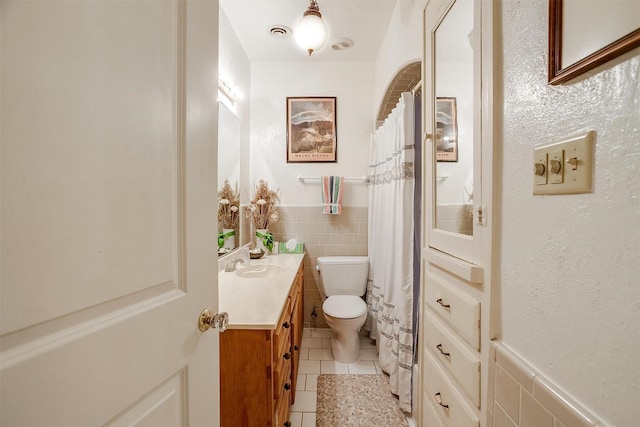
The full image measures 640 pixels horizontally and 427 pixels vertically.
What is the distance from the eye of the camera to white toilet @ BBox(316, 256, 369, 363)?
1950mm

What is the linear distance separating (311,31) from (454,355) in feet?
6.04

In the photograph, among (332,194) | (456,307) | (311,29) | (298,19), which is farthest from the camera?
(332,194)

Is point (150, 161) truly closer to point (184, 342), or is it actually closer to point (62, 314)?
point (62, 314)

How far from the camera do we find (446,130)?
3.39ft

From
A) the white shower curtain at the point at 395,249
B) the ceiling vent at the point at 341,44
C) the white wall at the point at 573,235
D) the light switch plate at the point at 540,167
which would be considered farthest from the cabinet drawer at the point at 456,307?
the ceiling vent at the point at 341,44

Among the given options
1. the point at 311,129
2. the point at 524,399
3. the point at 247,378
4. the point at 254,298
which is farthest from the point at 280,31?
the point at 524,399

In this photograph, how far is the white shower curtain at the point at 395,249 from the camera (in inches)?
64.3

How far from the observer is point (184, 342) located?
61cm

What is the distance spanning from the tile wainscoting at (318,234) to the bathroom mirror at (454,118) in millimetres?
1500

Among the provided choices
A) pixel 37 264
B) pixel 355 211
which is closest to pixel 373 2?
pixel 355 211

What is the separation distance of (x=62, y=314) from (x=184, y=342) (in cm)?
28

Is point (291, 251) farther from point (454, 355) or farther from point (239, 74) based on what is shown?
point (454, 355)

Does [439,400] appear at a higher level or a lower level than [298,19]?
lower

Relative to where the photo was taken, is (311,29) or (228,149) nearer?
(311,29)
